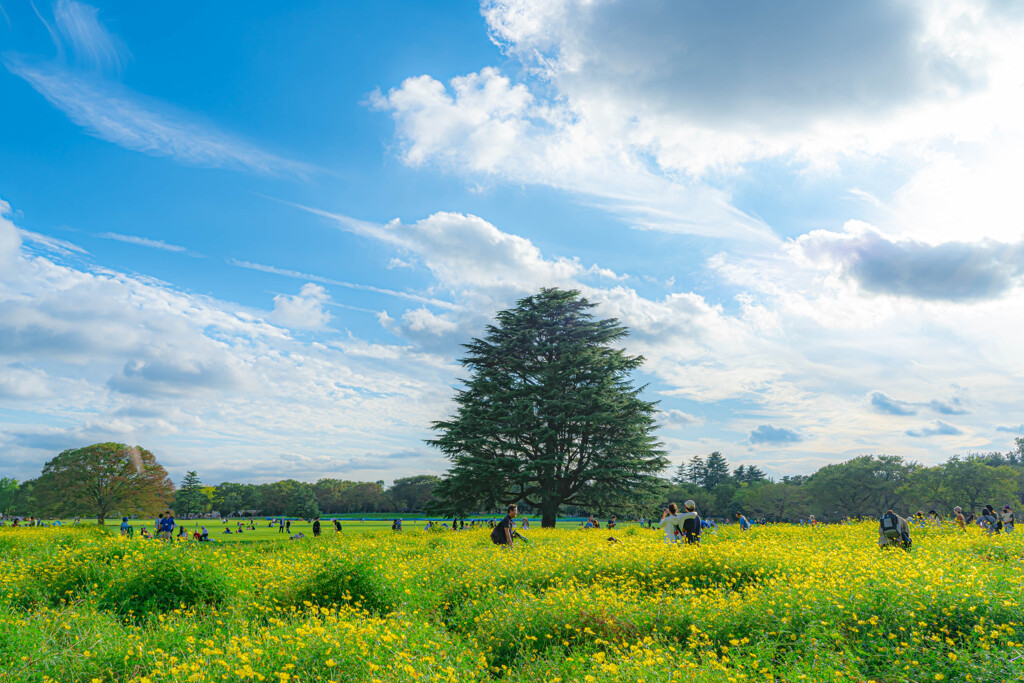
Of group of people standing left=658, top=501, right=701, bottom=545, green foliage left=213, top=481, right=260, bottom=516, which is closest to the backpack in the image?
group of people standing left=658, top=501, right=701, bottom=545

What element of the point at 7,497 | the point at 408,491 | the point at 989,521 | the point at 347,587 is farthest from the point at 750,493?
the point at 7,497

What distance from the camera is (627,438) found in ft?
93.4

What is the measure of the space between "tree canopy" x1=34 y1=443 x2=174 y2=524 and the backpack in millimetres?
54942

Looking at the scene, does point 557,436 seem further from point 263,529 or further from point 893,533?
point 263,529

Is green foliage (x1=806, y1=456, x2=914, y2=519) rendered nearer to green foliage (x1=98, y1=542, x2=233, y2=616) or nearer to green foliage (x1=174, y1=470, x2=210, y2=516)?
green foliage (x1=98, y1=542, x2=233, y2=616)

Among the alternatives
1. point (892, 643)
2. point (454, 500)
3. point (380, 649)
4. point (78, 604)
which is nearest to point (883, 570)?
point (892, 643)

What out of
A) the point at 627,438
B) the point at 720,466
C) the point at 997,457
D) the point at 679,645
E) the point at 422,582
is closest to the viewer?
the point at 679,645

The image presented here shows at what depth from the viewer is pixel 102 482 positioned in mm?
48688

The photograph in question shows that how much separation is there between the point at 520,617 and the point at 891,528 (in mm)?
11387

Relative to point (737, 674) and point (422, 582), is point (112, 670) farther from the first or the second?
point (737, 674)

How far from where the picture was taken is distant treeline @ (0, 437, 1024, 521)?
204 ft

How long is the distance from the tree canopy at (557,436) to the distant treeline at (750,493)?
1.46 meters

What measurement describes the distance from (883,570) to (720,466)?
365 feet

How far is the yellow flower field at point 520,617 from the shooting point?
5.71 m
